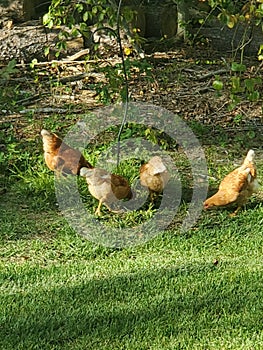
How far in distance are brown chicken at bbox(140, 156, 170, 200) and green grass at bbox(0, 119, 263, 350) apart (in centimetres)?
28

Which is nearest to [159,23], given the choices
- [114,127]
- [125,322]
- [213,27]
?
[213,27]

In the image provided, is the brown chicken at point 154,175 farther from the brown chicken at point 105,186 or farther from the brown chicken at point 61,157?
the brown chicken at point 61,157

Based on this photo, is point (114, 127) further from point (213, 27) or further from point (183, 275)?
point (213, 27)

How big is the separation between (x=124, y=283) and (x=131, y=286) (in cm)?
7

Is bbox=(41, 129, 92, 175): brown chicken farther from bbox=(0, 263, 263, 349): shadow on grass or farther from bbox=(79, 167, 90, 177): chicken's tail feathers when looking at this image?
bbox=(0, 263, 263, 349): shadow on grass

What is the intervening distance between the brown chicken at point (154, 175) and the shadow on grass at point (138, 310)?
113 centimetres

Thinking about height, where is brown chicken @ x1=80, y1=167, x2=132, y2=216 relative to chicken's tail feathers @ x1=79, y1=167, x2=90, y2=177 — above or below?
below

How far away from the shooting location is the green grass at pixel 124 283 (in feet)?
12.8

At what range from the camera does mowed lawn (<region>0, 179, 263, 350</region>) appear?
12.8ft

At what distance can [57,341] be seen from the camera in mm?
3873

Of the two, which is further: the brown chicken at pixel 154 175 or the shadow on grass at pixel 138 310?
the brown chicken at pixel 154 175

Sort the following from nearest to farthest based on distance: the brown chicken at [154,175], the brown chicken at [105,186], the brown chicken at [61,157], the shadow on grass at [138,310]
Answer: the shadow on grass at [138,310], the brown chicken at [105,186], the brown chicken at [154,175], the brown chicken at [61,157]

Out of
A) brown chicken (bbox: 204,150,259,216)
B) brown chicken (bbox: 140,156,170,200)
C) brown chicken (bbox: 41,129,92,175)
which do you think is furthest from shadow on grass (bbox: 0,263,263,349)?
brown chicken (bbox: 41,129,92,175)

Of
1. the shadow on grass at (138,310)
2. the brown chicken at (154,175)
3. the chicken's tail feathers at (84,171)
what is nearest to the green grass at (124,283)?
the shadow on grass at (138,310)
